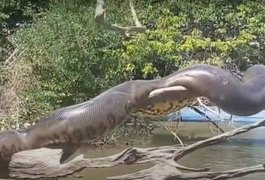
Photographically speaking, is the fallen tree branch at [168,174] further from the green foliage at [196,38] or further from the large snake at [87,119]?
the green foliage at [196,38]

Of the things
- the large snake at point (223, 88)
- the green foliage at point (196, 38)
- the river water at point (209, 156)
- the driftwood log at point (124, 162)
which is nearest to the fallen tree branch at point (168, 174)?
the driftwood log at point (124, 162)

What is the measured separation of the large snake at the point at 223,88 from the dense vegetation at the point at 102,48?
259 inches

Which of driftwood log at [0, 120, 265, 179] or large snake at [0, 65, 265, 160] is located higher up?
large snake at [0, 65, 265, 160]

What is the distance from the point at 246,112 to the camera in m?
3.21

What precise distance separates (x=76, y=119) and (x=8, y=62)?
23.9 feet

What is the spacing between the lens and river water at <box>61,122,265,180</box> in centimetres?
840

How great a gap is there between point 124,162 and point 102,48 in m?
7.01

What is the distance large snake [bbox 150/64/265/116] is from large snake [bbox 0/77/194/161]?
0.06 meters

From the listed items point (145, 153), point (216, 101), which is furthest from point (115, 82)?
point (216, 101)

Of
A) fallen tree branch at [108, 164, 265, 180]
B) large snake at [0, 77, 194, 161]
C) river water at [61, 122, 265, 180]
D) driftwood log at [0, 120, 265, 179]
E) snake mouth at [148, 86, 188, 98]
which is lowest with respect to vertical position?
river water at [61, 122, 265, 180]

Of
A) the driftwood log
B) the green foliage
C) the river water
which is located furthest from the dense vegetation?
the driftwood log

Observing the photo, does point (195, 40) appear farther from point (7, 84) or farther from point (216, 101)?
point (216, 101)

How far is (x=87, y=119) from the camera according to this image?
3.08 meters

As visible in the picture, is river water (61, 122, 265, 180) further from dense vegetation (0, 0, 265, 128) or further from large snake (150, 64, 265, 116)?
large snake (150, 64, 265, 116)
